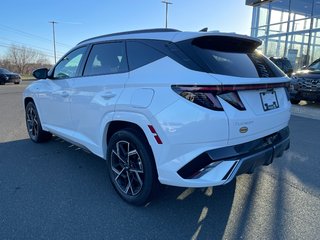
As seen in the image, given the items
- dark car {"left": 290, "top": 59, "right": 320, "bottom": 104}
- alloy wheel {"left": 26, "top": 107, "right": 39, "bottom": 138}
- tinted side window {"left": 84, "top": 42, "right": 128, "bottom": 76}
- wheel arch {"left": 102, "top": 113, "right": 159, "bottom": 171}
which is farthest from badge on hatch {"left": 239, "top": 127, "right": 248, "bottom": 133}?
dark car {"left": 290, "top": 59, "right": 320, "bottom": 104}

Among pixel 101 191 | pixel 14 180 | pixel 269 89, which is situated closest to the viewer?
pixel 269 89

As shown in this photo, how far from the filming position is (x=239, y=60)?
9.70 ft

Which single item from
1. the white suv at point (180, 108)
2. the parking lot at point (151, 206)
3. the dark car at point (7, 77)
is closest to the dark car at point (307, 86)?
the parking lot at point (151, 206)

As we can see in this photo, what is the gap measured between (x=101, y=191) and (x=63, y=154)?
1628mm

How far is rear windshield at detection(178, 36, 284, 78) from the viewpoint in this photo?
104 inches

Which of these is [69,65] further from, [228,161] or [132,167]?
[228,161]

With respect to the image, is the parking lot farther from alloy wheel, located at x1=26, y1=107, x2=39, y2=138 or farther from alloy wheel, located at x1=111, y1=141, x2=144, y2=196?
alloy wheel, located at x1=26, y1=107, x2=39, y2=138

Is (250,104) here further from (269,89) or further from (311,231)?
(311,231)

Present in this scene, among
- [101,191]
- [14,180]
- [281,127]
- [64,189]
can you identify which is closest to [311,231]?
[281,127]

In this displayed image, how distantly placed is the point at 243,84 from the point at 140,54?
112 centimetres

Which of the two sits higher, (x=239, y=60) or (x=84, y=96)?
(x=239, y=60)

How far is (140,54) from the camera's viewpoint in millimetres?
3041

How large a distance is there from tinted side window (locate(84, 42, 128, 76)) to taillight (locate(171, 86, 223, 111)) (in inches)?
37.1

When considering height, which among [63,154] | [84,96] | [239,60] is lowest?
[63,154]
